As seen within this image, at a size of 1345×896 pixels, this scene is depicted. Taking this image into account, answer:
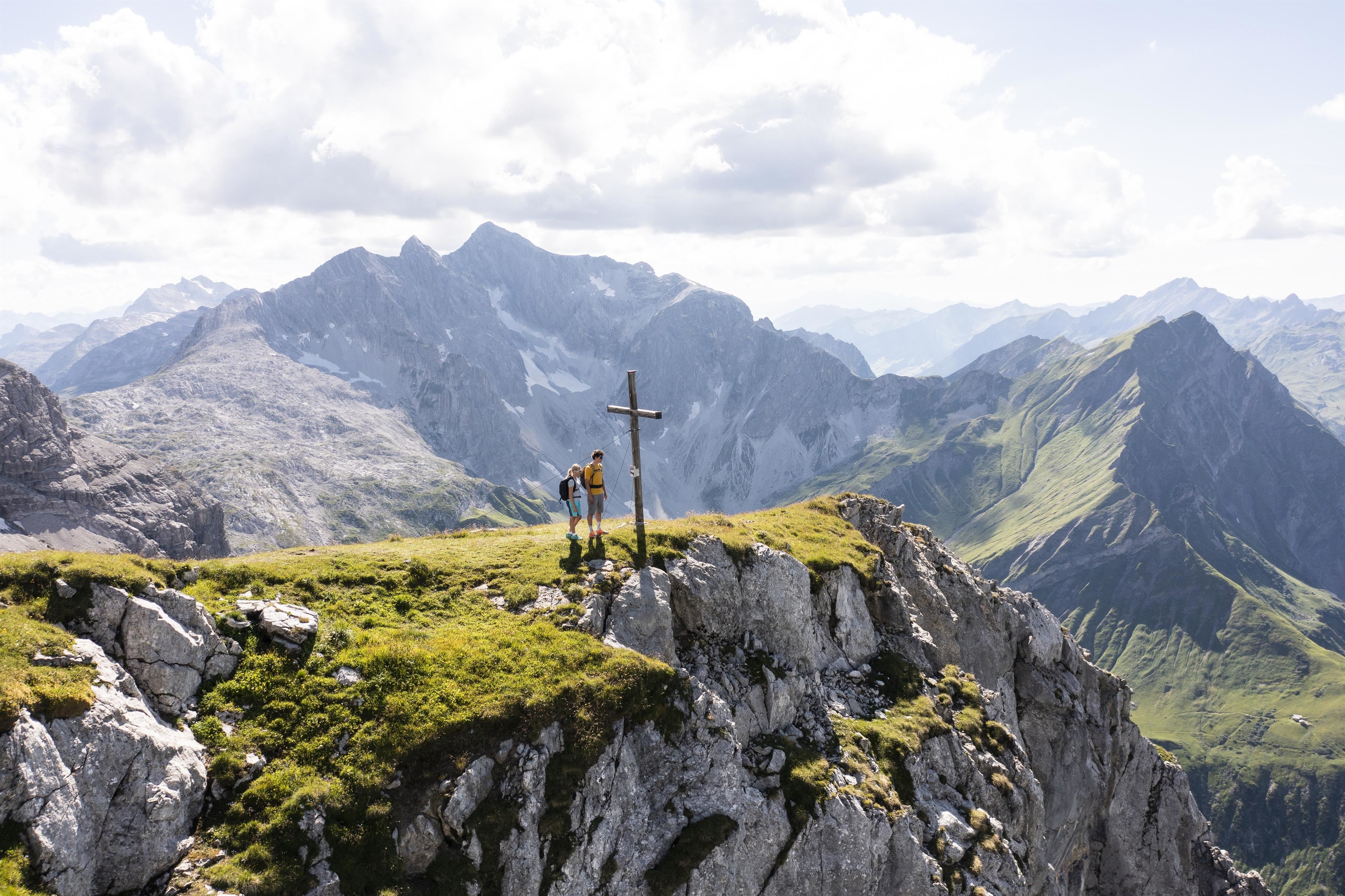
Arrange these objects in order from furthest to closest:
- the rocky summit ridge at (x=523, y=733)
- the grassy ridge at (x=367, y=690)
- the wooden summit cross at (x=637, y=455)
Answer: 1. the wooden summit cross at (x=637, y=455)
2. the grassy ridge at (x=367, y=690)
3. the rocky summit ridge at (x=523, y=733)

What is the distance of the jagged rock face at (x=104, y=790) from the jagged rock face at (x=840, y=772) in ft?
16.0

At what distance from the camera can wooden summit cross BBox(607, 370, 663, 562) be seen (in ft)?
91.1

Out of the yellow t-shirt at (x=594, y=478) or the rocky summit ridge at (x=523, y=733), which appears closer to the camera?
the rocky summit ridge at (x=523, y=733)

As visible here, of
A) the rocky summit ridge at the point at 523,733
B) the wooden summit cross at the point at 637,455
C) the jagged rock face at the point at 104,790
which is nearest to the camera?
the jagged rock face at the point at 104,790

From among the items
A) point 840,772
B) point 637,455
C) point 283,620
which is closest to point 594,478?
point 637,455

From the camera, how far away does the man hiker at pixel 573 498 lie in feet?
90.0

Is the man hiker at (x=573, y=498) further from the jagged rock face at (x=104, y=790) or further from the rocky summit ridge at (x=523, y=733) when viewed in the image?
the jagged rock face at (x=104, y=790)

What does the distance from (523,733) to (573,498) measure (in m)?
10.8

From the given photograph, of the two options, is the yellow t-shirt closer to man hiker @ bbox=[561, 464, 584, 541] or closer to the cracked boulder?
man hiker @ bbox=[561, 464, 584, 541]

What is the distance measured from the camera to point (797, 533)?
35.5 meters

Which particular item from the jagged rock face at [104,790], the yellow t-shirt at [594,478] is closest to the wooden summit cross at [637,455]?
the yellow t-shirt at [594,478]

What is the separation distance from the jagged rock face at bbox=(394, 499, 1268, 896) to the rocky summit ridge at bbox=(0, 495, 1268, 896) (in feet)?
0.35

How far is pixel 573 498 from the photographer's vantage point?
27.9 m

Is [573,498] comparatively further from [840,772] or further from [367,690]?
[840,772]
